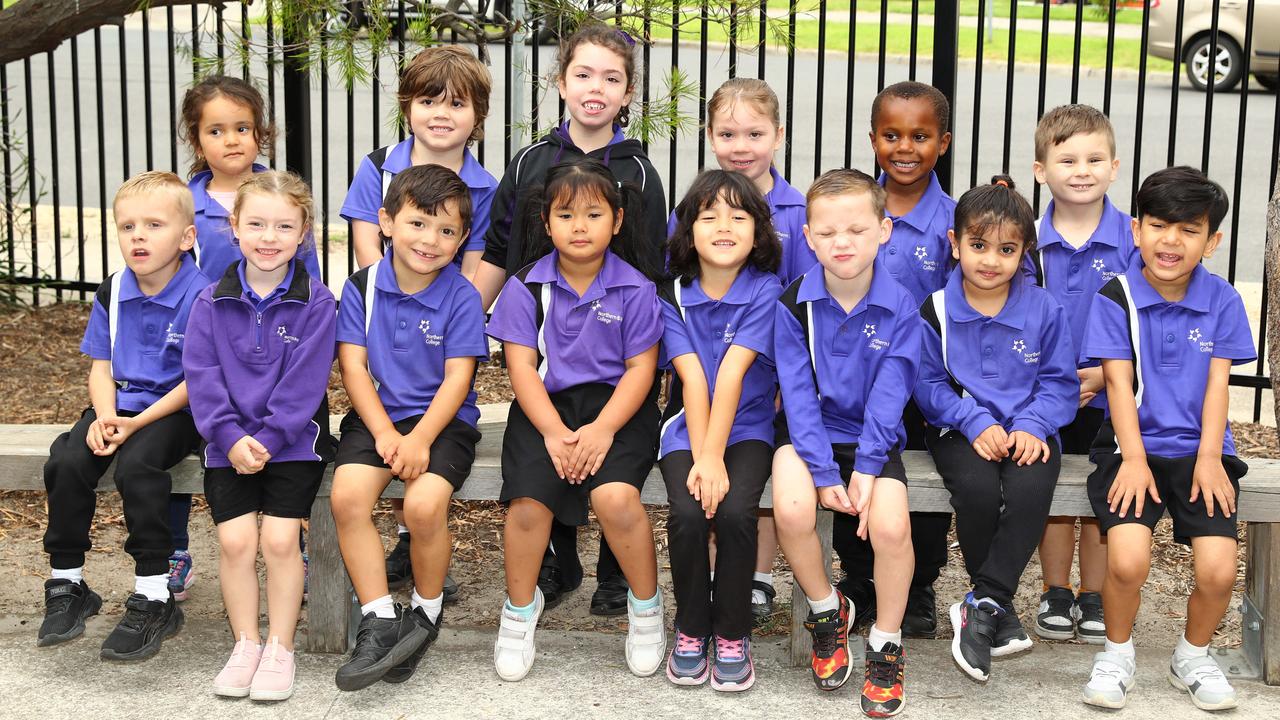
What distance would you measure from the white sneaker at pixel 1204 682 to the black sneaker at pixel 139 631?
2687 millimetres

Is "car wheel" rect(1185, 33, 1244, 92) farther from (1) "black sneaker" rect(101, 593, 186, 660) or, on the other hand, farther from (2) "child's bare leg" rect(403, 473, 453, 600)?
(1) "black sneaker" rect(101, 593, 186, 660)

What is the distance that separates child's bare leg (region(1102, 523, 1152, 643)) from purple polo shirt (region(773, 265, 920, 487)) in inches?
23.8

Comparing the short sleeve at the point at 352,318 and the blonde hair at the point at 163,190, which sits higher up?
the blonde hair at the point at 163,190

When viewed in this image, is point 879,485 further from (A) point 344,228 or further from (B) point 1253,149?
(B) point 1253,149

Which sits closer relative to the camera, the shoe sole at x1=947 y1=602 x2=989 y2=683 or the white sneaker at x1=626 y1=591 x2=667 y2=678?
the shoe sole at x1=947 y1=602 x2=989 y2=683

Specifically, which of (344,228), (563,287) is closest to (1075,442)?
(563,287)

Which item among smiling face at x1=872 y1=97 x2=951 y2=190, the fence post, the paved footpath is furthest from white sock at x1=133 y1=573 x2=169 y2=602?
the fence post

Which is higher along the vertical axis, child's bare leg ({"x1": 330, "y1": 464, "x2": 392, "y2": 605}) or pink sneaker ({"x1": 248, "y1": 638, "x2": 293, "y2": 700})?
child's bare leg ({"x1": 330, "y1": 464, "x2": 392, "y2": 605})

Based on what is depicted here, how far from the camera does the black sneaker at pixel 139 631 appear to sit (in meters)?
3.73

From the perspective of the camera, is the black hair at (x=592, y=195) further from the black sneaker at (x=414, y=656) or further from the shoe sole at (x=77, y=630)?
the shoe sole at (x=77, y=630)

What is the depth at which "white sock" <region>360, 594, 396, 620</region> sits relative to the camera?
3672mm

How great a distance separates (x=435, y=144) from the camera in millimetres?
4219

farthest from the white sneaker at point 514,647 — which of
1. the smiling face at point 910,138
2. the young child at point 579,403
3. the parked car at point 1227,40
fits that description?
the parked car at point 1227,40

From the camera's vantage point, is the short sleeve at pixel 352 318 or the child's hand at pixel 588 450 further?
the short sleeve at pixel 352 318
